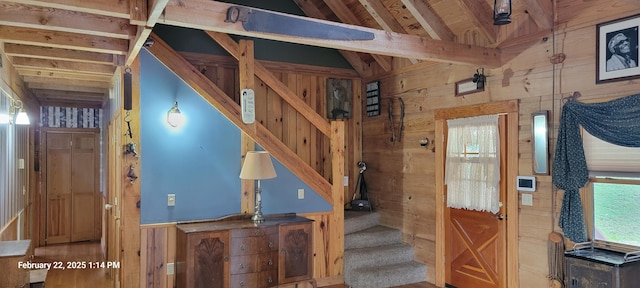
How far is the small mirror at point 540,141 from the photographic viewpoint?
13.2ft

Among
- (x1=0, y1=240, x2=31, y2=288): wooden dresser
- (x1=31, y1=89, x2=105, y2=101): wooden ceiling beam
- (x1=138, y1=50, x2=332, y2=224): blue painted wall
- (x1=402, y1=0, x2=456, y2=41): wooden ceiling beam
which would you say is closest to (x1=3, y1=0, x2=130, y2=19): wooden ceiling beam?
(x1=138, y1=50, x2=332, y2=224): blue painted wall

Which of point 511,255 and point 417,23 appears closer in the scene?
point 511,255

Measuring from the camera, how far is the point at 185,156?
4402 mm

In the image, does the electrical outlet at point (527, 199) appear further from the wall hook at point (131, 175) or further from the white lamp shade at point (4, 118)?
the white lamp shade at point (4, 118)

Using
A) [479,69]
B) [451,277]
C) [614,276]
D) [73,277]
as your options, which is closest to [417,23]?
[479,69]

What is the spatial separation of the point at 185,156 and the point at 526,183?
11.2 feet

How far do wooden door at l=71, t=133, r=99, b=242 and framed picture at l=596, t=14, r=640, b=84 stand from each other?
25.9ft

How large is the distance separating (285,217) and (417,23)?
113 inches

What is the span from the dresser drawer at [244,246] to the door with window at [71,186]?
507 centimetres

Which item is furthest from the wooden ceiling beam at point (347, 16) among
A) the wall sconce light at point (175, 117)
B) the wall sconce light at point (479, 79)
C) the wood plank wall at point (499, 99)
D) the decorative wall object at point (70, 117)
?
the decorative wall object at point (70, 117)

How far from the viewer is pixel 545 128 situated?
4004 millimetres

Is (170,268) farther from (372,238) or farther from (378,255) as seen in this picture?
(372,238)

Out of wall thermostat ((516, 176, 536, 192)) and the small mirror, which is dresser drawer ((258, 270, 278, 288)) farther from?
the small mirror

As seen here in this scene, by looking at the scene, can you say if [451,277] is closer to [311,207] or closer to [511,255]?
[511,255]
